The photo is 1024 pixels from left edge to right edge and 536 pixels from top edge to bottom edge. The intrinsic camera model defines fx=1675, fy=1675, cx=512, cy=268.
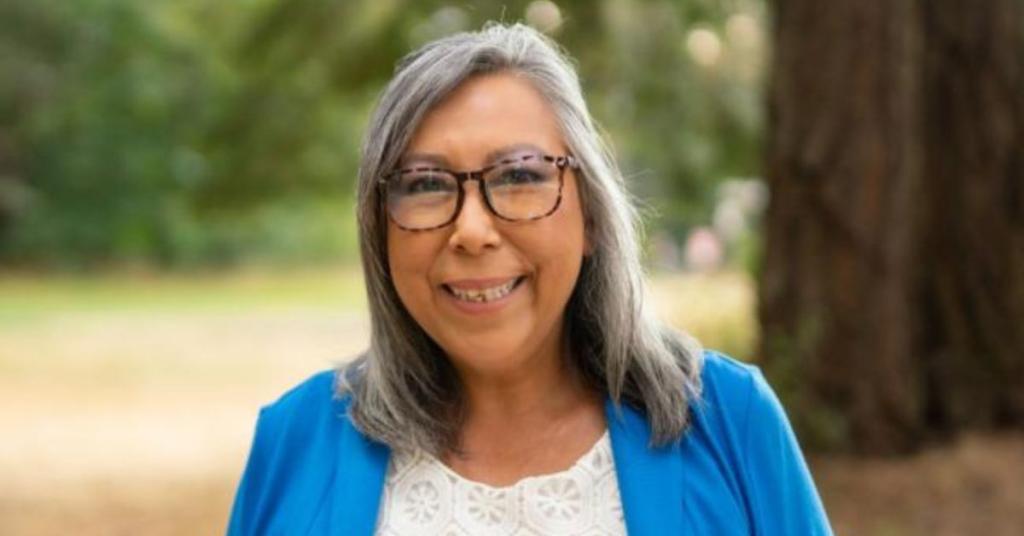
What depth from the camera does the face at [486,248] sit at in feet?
7.05

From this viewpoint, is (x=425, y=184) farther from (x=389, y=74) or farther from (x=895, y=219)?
(x=389, y=74)

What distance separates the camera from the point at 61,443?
38.6ft

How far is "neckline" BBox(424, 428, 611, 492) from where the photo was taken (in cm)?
223

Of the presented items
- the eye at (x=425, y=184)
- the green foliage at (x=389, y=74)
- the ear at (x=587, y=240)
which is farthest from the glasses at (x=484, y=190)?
the green foliage at (x=389, y=74)

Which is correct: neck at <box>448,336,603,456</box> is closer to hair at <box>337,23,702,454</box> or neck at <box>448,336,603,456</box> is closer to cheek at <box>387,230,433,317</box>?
hair at <box>337,23,702,454</box>

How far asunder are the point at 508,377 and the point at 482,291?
21 cm

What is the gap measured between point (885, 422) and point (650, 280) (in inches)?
175

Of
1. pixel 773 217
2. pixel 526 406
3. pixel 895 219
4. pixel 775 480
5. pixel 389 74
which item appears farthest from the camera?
pixel 389 74

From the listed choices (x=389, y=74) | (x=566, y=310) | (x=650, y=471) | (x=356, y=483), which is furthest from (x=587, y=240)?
(x=389, y=74)

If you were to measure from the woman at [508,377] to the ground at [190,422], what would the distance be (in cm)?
44

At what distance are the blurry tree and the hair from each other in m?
4.20

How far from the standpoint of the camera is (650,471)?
7.07 ft

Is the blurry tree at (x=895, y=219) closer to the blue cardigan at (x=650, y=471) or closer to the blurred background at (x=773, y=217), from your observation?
the blurred background at (x=773, y=217)

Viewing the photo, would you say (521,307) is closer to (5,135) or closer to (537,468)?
(537,468)
